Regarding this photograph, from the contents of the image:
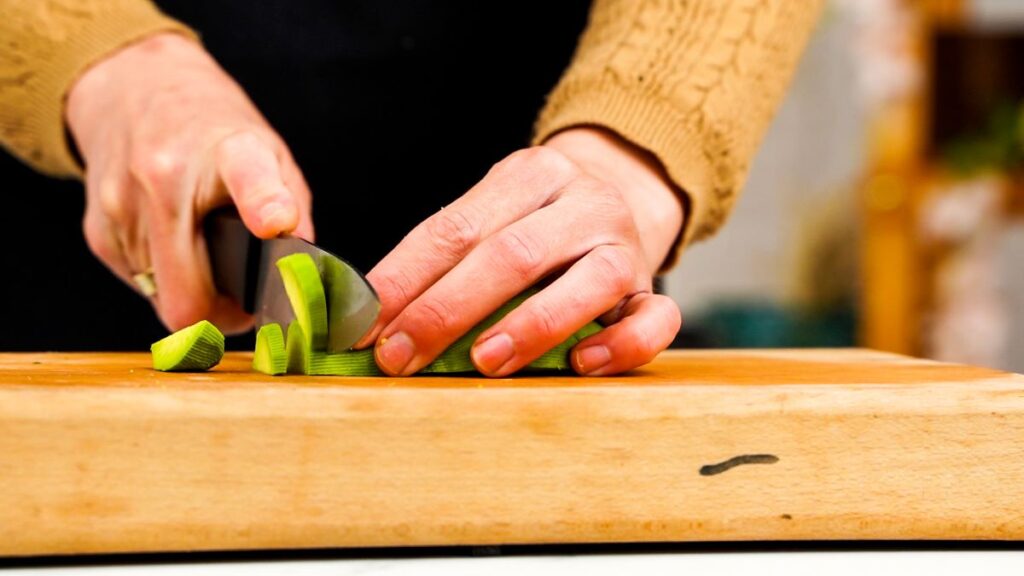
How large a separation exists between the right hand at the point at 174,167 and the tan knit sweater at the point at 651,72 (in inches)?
1.5

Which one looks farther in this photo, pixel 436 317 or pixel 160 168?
pixel 160 168

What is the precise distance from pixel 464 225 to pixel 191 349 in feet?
0.73

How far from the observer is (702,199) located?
112cm

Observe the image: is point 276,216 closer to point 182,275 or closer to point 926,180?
point 182,275

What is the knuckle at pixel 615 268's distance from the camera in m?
0.87

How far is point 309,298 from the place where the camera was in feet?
2.67

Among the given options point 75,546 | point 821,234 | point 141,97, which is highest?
point 141,97

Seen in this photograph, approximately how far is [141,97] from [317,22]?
0.36 m

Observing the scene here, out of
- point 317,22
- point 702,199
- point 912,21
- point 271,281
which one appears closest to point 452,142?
point 317,22

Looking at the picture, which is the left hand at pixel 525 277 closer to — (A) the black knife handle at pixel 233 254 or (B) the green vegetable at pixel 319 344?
(B) the green vegetable at pixel 319 344

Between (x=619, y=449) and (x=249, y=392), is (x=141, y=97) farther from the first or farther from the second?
(x=619, y=449)

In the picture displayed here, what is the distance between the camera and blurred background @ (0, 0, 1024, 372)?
2703 millimetres

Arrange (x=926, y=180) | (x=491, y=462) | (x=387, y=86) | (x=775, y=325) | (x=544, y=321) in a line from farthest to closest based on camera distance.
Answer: (x=775, y=325) < (x=926, y=180) < (x=387, y=86) < (x=544, y=321) < (x=491, y=462)

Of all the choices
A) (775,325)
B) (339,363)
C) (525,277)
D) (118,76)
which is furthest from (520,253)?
(775,325)
